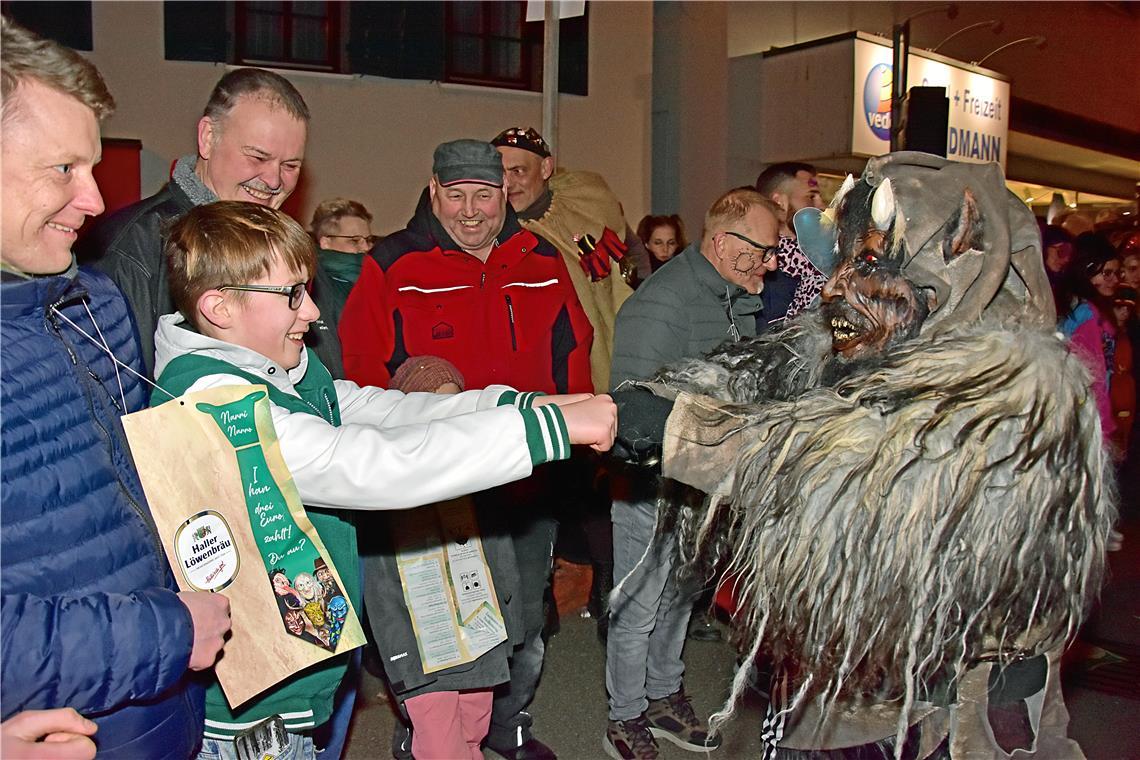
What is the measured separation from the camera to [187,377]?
2.06m

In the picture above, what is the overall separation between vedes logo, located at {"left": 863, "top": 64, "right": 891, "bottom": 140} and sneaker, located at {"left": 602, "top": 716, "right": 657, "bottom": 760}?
33.8ft

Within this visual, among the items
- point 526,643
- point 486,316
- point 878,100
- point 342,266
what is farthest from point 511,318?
point 878,100

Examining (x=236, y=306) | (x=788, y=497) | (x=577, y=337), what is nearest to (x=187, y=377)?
(x=236, y=306)

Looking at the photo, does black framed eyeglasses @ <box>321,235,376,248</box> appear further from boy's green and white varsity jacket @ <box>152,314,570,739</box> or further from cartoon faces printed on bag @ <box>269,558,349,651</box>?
cartoon faces printed on bag @ <box>269,558,349,651</box>

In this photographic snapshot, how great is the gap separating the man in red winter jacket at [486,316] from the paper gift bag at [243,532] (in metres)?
1.41

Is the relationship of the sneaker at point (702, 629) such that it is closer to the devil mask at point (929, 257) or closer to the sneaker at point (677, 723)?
the sneaker at point (677, 723)

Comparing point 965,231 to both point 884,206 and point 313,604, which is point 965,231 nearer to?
point 884,206

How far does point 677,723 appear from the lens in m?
4.00

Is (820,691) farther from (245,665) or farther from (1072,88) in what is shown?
(1072,88)

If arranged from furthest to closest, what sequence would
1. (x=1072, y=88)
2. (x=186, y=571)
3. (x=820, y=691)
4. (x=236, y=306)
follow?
(x=1072, y=88) < (x=236, y=306) < (x=820, y=691) < (x=186, y=571)


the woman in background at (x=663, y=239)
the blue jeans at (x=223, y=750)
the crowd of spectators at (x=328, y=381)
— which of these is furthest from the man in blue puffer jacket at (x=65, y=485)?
the woman in background at (x=663, y=239)

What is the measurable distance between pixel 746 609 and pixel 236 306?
1.25m

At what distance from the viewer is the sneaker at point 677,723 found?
394cm

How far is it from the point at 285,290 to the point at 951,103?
13.6 meters
